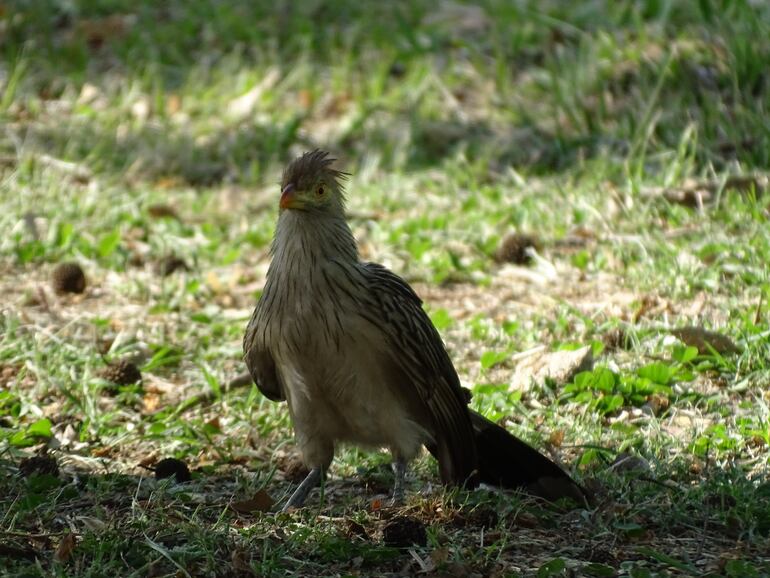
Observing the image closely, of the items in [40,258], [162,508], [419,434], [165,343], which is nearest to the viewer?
[162,508]

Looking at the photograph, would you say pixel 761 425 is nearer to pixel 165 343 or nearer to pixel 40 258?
pixel 165 343

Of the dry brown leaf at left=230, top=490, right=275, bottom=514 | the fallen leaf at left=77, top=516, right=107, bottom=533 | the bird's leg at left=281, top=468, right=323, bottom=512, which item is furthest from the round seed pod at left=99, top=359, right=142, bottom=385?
the fallen leaf at left=77, top=516, right=107, bottom=533

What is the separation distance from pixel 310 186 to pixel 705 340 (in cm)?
213

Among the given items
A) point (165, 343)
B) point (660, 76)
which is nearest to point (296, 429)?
point (165, 343)

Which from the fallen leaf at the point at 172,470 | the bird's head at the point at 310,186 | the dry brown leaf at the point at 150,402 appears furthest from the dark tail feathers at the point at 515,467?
the dry brown leaf at the point at 150,402

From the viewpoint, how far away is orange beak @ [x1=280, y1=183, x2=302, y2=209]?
466 centimetres

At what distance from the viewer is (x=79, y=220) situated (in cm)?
799

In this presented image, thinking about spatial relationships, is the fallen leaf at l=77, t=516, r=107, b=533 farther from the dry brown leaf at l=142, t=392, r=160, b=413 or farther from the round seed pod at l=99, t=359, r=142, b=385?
the round seed pod at l=99, t=359, r=142, b=385

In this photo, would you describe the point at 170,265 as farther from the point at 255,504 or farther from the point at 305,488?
the point at 255,504

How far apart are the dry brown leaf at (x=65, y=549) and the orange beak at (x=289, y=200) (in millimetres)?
1443

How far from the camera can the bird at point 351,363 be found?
181 inches

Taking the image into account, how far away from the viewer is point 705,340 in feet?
19.0

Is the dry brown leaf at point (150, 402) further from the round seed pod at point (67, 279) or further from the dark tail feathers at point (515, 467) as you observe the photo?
the dark tail feathers at point (515, 467)

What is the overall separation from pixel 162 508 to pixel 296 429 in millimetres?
715
